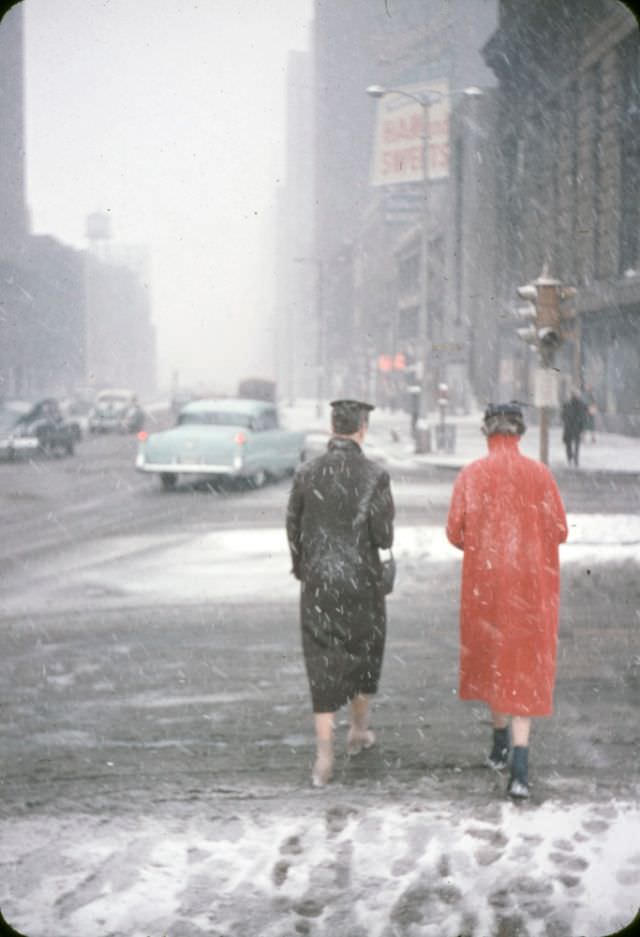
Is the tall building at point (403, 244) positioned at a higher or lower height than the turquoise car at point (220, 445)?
higher

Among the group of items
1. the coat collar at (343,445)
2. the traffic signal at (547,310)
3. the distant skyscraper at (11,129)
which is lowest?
the coat collar at (343,445)

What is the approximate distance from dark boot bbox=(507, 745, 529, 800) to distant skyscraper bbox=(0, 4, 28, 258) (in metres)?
120

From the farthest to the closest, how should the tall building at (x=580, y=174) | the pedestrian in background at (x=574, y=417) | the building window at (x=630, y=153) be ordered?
the tall building at (x=580, y=174) < the building window at (x=630, y=153) < the pedestrian in background at (x=574, y=417)

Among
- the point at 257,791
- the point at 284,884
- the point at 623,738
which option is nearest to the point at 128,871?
the point at 284,884

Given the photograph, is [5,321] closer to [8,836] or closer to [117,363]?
[117,363]

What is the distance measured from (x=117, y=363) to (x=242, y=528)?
177181 mm

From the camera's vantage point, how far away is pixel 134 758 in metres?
5.70

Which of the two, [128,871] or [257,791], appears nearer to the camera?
[128,871]

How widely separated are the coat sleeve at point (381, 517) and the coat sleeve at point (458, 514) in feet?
0.93

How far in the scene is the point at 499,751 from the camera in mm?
5492

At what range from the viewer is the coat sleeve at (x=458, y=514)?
537 centimetres

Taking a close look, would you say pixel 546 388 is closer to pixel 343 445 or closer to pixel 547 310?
pixel 547 310

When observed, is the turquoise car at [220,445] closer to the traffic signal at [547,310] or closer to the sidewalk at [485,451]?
the sidewalk at [485,451]

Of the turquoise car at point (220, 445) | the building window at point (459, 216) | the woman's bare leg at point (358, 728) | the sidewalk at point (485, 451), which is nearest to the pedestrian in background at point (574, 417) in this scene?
the sidewalk at point (485, 451)
